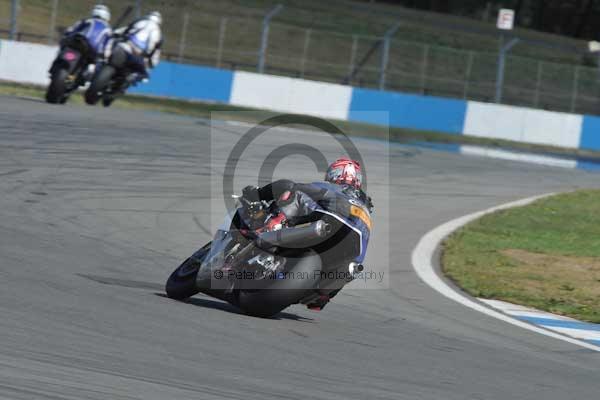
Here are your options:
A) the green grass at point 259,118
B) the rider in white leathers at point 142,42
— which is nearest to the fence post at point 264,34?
the green grass at point 259,118

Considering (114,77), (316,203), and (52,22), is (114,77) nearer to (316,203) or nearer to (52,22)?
(316,203)

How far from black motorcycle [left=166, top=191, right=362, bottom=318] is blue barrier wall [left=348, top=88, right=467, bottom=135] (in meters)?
18.5

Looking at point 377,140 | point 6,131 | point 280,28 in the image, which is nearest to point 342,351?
point 6,131

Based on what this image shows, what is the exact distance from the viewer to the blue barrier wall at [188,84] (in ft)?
84.0

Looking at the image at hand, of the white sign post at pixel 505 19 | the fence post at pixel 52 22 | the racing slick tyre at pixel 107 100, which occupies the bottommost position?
the racing slick tyre at pixel 107 100

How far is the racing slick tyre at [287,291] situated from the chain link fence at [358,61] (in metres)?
22.2

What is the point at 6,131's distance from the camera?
13.8 meters

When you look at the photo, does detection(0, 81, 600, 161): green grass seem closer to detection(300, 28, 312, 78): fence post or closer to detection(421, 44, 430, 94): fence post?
detection(421, 44, 430, 94): fence post

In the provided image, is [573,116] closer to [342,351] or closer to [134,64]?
[134,64]

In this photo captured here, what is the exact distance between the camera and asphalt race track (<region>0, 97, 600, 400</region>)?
15.7 feet

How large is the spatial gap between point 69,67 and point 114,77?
1.29m

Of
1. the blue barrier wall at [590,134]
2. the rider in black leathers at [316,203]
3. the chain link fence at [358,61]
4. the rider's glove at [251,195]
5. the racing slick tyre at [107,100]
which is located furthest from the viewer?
the chain link fence at [358,61]

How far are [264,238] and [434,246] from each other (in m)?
5.30

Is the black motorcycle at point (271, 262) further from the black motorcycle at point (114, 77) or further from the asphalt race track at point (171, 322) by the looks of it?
the black motorcycle at point (114, 77)
